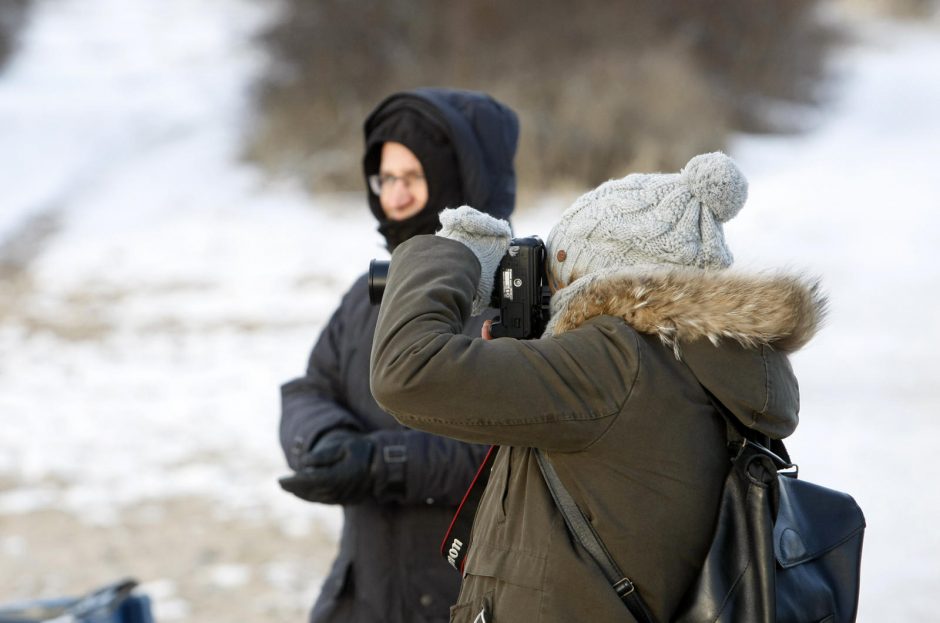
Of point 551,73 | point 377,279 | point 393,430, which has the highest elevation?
point 551,73

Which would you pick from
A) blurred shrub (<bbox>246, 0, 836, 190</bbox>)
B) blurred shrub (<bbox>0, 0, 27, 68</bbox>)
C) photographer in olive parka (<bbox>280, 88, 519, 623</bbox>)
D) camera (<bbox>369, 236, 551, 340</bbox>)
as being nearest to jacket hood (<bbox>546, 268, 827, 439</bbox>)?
camera (<bbox>369, 236, 551, 340</bbox>)

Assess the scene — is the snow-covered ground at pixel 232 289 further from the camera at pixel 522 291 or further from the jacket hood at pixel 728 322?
the camera at pixel 522 291

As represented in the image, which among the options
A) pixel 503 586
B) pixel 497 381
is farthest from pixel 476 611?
pixel 497 381

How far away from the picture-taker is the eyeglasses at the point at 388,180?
265 centimetres

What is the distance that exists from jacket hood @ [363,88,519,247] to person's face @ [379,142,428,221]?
22 millimetres

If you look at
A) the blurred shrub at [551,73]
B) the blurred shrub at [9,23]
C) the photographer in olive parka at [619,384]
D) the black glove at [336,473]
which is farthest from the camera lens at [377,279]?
the blurred shrub at [9,23]

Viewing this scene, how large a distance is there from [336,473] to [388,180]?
0.80 meters

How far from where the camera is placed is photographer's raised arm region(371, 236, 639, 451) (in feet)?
4.56

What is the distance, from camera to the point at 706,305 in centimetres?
142

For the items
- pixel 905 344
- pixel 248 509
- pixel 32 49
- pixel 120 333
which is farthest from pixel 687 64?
pixel 32 49

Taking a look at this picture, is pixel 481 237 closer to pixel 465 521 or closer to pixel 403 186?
pixel 465 521

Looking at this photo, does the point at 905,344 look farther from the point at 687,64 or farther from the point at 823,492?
the point at 687,64

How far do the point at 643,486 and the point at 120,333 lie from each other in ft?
25.5

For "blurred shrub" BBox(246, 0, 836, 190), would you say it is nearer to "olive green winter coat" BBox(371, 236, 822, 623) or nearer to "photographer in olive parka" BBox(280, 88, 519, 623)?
"photographer in olive parka" BBox(280, 88, 519, 623)
